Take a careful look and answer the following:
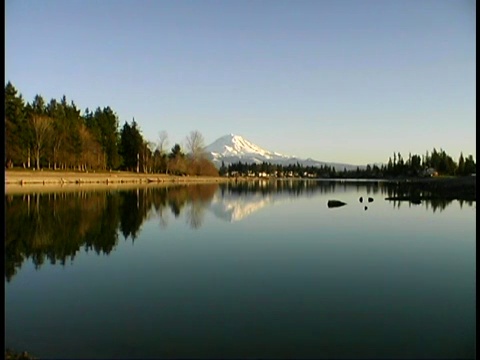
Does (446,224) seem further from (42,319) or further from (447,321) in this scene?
(42,319)

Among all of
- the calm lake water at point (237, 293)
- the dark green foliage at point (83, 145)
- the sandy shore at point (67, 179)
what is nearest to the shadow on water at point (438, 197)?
the calm lake water at point (237, 293)

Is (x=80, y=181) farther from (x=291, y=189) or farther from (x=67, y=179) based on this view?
(x=291, y=189)

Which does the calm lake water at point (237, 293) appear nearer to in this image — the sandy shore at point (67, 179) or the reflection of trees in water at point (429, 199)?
the reflection of trees in water at point (429, 199)

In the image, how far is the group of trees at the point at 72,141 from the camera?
60031 millimetres

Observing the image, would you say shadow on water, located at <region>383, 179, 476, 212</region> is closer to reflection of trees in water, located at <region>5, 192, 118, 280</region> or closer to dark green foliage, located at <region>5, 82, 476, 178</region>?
reflection of trees in water, located at <region>5, 192, 118, 280</region>

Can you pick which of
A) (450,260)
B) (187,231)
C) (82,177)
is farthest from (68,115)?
(450,260)

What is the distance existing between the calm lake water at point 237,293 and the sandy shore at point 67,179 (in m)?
30.5

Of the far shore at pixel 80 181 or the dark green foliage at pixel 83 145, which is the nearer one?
the far shore at pixel 80 181

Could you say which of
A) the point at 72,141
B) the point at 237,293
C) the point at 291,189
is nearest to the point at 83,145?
the point at 72,141

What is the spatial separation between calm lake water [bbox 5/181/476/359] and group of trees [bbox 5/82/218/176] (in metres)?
45.8

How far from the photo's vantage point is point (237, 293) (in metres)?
9.22

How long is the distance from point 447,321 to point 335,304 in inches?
77.2

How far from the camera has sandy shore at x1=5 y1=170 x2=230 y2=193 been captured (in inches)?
1983

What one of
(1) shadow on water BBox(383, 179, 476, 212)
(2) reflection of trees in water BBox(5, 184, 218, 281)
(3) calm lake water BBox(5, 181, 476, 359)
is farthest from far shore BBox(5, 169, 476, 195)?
(3) calm lake water BBox(5, 181, 476, 359)
